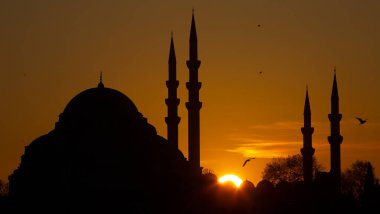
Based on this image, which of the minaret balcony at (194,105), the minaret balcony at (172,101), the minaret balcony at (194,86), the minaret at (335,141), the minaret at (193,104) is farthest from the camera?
the minaret at (335,141)

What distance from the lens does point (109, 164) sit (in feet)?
143

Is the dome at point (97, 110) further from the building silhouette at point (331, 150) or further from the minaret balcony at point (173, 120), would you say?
the building silhouette at point (331, 150)

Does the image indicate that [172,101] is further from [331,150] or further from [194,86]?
[331,150]

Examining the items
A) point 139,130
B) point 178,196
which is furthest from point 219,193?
point 139,130

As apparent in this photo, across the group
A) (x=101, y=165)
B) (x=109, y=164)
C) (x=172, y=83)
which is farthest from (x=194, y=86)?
(x=101, y=165)

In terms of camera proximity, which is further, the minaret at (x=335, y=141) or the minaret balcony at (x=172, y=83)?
the minaret at (x=335, y=141)

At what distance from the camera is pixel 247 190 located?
46.8m

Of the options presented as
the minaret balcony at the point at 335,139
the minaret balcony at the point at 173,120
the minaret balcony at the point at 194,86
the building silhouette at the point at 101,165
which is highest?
the minaret balcony at the point at 194,86

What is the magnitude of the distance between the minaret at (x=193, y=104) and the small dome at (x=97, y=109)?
2334mm

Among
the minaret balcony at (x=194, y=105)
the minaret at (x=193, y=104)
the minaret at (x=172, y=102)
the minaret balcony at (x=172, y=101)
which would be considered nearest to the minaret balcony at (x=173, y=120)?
the minaret at (x=172, y=102)

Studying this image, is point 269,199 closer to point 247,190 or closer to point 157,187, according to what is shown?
point 247,190

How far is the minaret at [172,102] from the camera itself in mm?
47281

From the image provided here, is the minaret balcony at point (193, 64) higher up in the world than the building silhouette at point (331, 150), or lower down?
higher up

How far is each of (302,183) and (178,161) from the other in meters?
8.44
